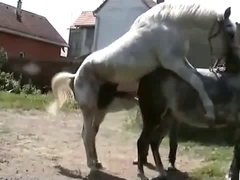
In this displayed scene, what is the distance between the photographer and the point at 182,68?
6.41 metres

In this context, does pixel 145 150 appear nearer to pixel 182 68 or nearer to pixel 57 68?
pixel 182 68

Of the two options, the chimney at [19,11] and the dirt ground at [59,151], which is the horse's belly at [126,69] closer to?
the dirt ground at [59,151]

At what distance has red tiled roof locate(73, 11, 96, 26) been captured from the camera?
37.7m

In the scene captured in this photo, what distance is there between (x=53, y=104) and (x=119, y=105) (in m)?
1.34

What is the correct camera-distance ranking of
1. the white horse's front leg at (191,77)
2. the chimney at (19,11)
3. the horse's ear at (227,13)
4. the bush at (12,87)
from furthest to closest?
1. the chimney at (19,11)
2. the bush at (12,87)
3. the horse's ear at (227,13)
4. the white horse's front leg at (191,77)

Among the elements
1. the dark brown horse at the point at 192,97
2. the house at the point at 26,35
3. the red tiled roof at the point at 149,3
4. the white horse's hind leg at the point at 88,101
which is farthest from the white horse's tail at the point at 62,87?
the house at the point at 26,35

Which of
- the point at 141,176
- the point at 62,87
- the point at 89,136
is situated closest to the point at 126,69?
the point at 89,136

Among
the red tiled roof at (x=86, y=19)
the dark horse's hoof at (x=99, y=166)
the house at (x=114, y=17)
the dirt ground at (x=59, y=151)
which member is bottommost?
the red tiled roof at (x=86, y=19)

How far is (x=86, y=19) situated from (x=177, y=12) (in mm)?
32300

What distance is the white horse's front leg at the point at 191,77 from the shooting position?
6.29 metres

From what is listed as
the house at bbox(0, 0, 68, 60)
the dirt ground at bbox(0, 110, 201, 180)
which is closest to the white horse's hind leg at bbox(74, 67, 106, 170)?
the dirt ground at bbox(0, 110, 201, 180)

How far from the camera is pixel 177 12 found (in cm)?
663

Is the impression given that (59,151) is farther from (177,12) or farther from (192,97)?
(177,12)

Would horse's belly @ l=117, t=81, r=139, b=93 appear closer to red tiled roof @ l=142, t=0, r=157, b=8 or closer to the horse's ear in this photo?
the horse's ear
